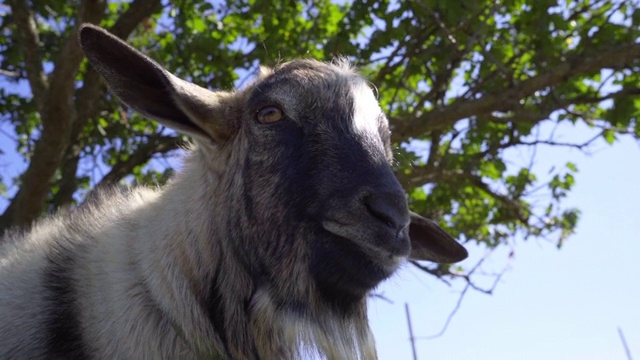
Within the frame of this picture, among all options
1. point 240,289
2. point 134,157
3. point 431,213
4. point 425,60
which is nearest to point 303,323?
point 240,289

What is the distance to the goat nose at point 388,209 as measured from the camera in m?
2.67

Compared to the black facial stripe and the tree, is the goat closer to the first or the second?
the black facial stripe

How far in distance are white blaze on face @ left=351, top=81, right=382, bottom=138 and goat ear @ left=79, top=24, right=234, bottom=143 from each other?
539 millimetres

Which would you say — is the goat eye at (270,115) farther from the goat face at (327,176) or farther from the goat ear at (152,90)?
the goat ear at (152,90)

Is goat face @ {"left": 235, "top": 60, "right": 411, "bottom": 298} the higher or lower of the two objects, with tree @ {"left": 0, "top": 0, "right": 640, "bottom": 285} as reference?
lower

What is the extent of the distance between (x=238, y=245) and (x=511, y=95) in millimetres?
4346

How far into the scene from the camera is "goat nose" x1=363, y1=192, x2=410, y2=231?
2670 mm

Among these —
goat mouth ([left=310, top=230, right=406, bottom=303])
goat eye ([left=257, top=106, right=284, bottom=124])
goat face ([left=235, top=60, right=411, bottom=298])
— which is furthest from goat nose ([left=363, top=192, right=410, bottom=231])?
goat eye ([left=257, top=106, right=284, bottom=124])

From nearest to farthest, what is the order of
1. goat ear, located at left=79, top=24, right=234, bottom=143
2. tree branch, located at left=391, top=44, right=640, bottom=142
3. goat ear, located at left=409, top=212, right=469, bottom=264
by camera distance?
1. goat ear, located at left=79, top=24, right=234, bottom=143
2. goat ear, located at left=409, top=212, right=469, bottom=264
3. tree branch, located at left=391, top=44, right=640, bottom=142

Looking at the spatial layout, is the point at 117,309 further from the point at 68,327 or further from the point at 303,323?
the point at 303,323

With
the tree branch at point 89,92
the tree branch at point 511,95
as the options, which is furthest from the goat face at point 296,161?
the tree branch at point 89,92

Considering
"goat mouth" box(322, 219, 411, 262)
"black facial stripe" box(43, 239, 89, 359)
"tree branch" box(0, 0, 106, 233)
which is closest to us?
"goat mouth" box(322, 219, 411, 262)

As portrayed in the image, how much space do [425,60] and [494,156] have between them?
1.66 m

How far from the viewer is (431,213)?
8.91 m
